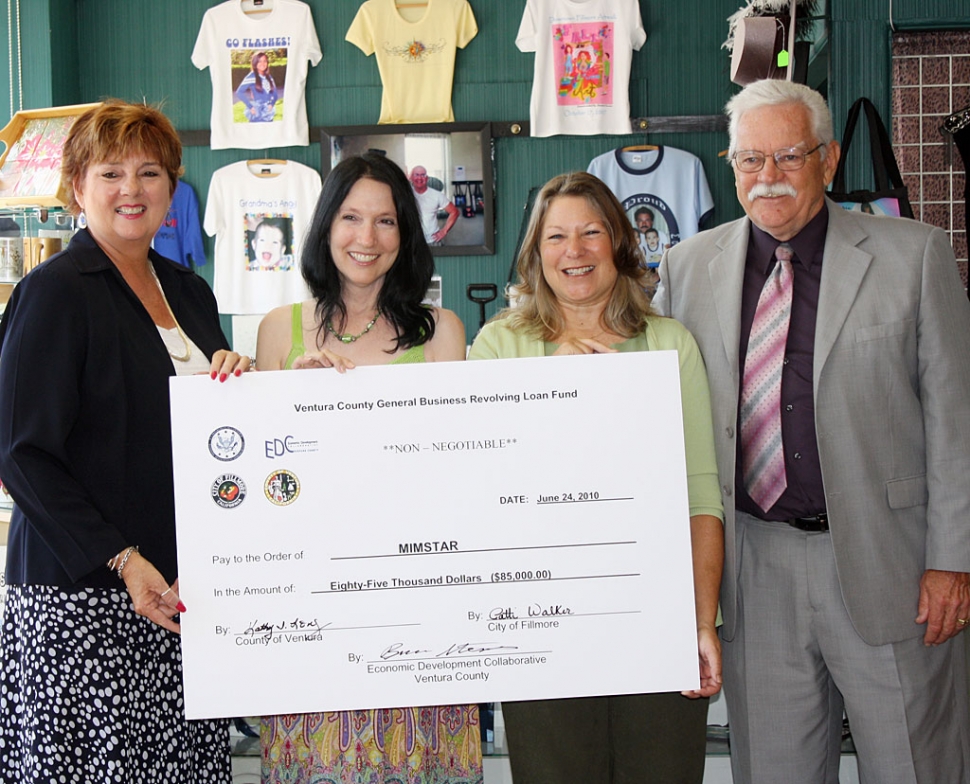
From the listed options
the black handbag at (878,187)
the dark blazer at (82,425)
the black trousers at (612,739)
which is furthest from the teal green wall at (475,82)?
the black trousers at (612,739)

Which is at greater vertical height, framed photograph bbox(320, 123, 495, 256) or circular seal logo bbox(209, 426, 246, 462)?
framed photograph bbox(320, 123, 495, 256)

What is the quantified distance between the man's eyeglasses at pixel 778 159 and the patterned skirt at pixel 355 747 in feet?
4.39

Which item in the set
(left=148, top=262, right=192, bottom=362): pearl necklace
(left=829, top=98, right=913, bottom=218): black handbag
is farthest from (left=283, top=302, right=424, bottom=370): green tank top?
(left=829, top=98, right=913, bottom=218): black handbag

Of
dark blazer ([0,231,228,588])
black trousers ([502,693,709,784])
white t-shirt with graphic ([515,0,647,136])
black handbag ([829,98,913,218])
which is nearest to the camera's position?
dark blazer ([0,231,228,588])

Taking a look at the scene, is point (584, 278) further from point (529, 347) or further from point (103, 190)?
point (103, 190)

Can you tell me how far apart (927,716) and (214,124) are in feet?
14.7

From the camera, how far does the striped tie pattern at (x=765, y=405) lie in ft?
6.10

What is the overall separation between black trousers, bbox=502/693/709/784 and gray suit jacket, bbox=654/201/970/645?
338mm

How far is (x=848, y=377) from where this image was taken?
1816 mm
